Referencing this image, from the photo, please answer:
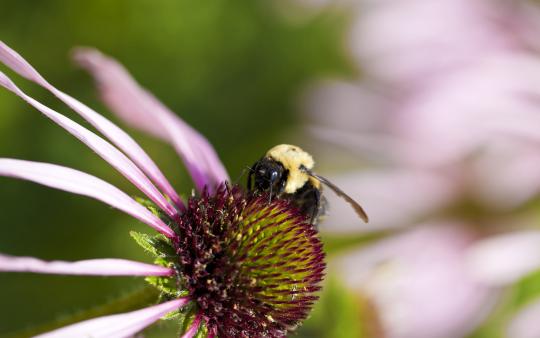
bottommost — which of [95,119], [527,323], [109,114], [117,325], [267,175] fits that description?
[117,325]

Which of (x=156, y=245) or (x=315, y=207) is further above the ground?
(x=315, y=207)

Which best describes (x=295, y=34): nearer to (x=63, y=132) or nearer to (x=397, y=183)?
(x=397, y=183)

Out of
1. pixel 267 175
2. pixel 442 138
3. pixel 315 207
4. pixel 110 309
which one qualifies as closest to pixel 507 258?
pixel 442 138

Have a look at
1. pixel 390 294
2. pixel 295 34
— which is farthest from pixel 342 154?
pixel 390 294

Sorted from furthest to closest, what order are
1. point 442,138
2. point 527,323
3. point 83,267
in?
point 442,138, point 527,323, point 83,267

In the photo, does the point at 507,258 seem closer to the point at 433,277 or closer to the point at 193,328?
the point at 433,277
